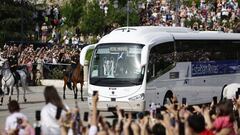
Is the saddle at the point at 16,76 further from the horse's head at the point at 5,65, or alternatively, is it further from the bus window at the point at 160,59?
the bus window at the point at 160,59

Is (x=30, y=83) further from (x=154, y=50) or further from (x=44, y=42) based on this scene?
(x=154, y=50)

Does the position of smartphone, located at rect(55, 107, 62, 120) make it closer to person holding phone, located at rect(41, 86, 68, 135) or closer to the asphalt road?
person holding phone, located at rect(41, 86, 68, 135)

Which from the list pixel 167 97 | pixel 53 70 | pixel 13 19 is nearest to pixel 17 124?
pixel 167 97

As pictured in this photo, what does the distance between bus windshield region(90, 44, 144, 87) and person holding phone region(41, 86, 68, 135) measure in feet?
42.9

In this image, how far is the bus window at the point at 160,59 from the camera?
84.5ft

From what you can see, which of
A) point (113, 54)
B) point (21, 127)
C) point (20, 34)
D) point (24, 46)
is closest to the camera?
point (21, 127)

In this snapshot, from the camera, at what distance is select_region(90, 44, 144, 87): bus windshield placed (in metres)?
25.5

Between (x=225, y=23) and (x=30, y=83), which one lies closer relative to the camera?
(x=30, y=83)

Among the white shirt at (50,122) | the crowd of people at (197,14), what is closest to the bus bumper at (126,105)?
the white shirt at (50,122)

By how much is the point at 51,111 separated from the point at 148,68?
13.5m

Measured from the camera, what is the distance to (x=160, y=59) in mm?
26422

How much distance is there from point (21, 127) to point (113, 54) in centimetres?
1383

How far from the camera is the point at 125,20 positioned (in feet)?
178

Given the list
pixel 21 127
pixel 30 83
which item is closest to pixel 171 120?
pixel 21 127
